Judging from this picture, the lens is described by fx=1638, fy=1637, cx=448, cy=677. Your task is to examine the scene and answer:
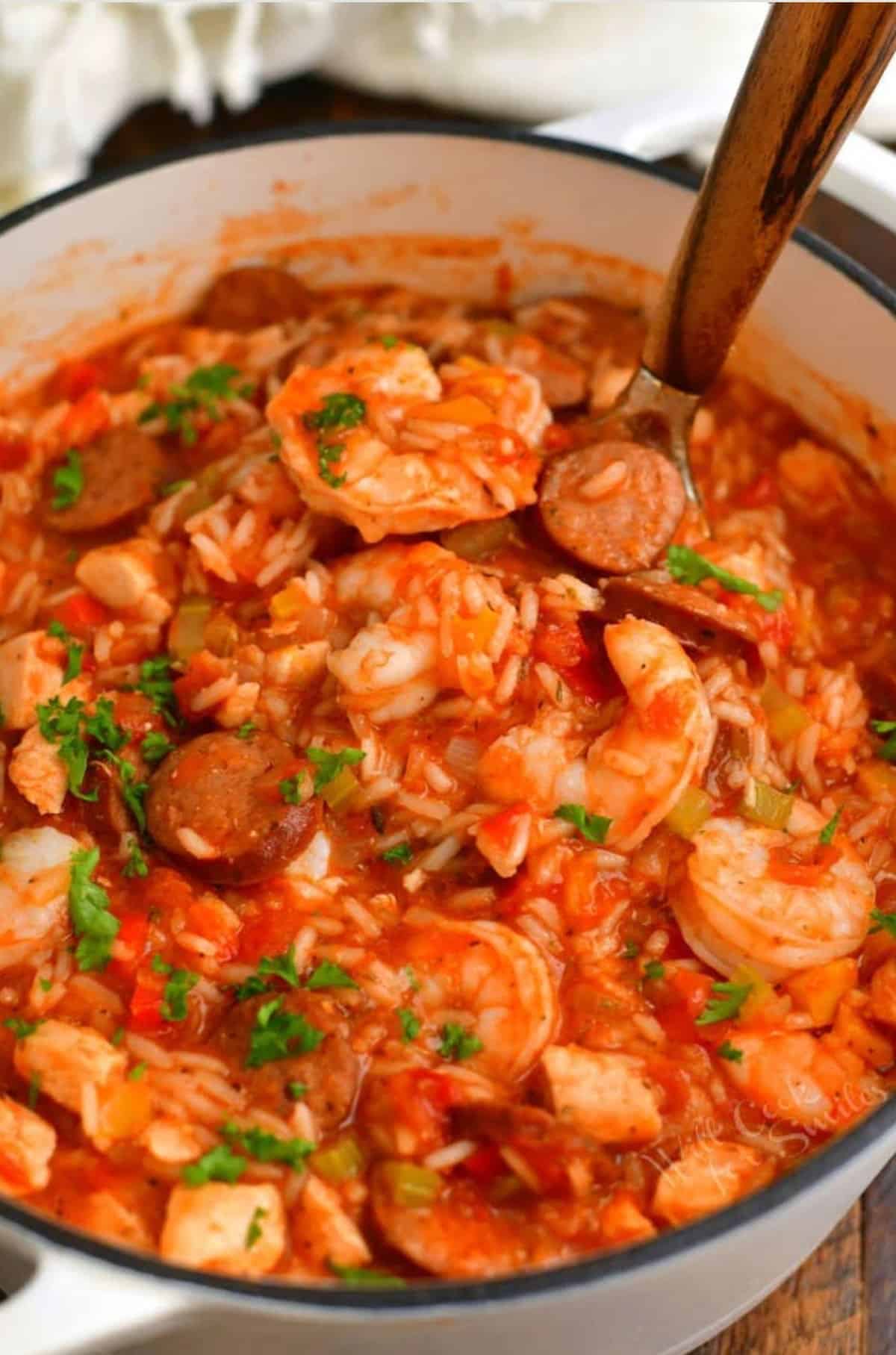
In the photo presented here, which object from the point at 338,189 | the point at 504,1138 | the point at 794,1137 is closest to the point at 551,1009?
the point at 504,1138

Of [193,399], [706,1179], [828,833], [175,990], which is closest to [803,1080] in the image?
[706,1179]

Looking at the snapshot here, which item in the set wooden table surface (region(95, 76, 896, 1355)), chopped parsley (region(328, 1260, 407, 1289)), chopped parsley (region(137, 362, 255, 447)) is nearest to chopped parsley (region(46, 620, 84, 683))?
chopped parsley (region(137, 362, 255, 447))

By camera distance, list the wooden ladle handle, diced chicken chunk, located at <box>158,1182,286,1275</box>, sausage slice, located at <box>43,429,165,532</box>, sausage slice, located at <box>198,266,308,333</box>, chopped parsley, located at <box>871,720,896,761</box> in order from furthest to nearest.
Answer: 1. sausage slice, located at <box>198,266,308,333</box>
2. sausage slice, located at <box>43,429,165,532</box>
3. chopped parsley, located at <box>871,720,896,761</box>
4. the wooden ladle handle
5. diced chicken chunk, located at <box>158,1182,286,1275</box>

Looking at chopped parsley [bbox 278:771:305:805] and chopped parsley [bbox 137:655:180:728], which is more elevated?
chopped parsley [bbox 278:771:305:805]

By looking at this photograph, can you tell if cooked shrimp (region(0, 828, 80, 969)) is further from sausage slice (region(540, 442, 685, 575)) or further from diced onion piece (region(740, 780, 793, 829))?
diced onion piece (region(740, 780, 793, 829))

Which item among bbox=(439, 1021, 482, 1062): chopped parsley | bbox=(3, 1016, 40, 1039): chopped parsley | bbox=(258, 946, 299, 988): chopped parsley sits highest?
bbox=(439, 1021, 482, 1062): chopped parsley

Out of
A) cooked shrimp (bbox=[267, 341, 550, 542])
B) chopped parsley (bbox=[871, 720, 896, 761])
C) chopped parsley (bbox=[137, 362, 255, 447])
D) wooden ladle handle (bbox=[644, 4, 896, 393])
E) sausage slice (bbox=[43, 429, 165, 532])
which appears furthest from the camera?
chopped parsley (bbox=[137, 362, 255, 447])

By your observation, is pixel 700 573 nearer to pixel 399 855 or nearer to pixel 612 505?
pixel 612 505
